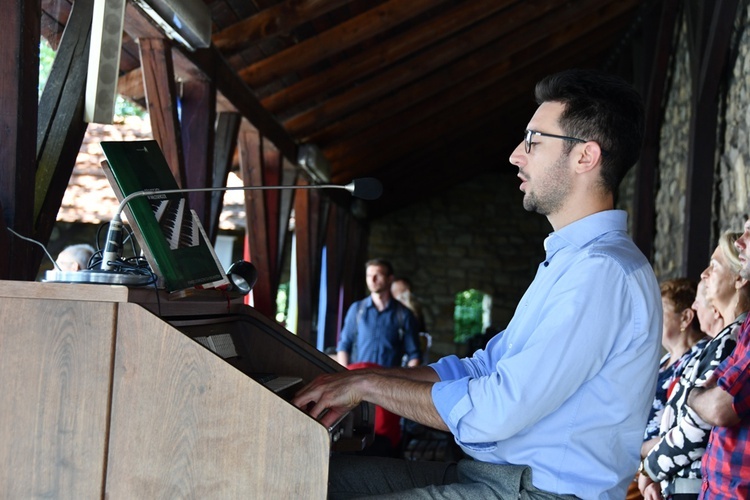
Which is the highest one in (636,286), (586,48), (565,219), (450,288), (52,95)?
(586,48)

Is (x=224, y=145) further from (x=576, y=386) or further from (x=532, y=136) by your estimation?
(x=576, y=386)

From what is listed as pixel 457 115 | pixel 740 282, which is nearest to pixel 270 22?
pixel 740 282

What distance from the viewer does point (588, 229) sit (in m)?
1.99

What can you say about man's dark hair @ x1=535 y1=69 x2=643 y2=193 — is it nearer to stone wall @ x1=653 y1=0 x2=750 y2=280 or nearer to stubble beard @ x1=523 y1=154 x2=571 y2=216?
stubble beard @ x1=523 y1=154 x2=571 y2=216

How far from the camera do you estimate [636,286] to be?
1858 millimetres

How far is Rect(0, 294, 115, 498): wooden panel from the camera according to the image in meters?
1.75

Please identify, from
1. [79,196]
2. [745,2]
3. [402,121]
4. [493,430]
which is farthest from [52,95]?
[79,196]

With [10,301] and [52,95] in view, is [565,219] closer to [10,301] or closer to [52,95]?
[10,301]

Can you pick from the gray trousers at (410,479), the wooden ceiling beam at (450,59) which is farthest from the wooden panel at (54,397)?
the wooden ceiling beam at (450,59)

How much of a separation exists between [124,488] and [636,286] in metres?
1.10

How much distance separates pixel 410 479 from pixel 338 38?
3.72 m

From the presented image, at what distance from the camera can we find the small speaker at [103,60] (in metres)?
2.81

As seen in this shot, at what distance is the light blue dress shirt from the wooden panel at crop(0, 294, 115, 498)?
69 cm

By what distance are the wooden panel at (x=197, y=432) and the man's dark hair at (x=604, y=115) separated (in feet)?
2.90
